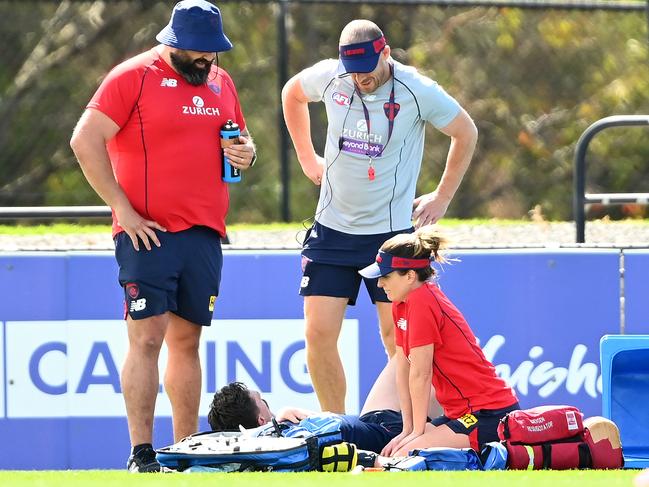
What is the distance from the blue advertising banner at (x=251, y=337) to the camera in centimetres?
835

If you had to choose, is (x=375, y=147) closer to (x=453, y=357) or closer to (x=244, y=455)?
(x=453, y=357)

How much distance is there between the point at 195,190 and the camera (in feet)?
23.4

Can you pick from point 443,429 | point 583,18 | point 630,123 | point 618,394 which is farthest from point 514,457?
point 583,18

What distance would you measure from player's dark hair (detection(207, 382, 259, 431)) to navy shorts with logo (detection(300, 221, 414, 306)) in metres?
0.77

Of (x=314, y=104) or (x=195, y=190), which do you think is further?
(x=314, y=104)

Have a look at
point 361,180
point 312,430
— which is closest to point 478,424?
point 312,430

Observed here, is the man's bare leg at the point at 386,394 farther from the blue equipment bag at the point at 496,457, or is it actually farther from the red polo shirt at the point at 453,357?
the blue equipment bag at the point at 496,457

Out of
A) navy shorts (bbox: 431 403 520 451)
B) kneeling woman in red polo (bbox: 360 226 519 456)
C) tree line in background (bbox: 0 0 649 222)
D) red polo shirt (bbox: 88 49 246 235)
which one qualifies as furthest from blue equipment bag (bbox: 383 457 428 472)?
tree line in background (bbox: 0 0 649 222)

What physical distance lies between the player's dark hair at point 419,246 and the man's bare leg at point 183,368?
3.58 ft

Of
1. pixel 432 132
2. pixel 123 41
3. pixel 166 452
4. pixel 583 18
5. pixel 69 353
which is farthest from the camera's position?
pixel 123 41

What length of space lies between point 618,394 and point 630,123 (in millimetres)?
1687

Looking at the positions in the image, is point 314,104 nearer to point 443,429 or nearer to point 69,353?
point 69,353

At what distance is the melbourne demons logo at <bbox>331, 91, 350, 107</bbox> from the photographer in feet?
24.0

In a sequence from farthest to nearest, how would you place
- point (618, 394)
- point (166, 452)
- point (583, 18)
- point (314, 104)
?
point (583, 18)
point (314, 104)
point (618, 394)
point (166, 452)
